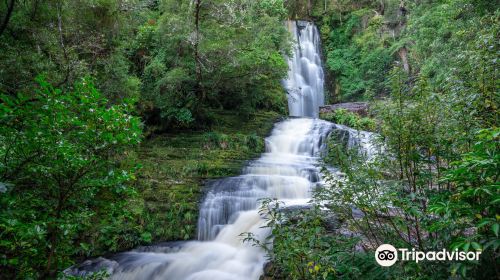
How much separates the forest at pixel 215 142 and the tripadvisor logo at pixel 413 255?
0.06m

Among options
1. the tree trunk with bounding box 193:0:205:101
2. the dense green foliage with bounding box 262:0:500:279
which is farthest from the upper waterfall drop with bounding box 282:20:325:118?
the dense green foliage with bounding box 262:0:500:279

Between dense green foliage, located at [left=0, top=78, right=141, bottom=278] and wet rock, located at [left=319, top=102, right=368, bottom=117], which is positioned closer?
dense green foliage, located at [left=0, top=78, right=141, bottom=278]

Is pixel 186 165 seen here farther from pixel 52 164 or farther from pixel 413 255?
pixel 413 255

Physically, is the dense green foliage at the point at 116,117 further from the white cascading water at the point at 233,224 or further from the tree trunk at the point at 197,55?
the white cascading water at the point at 233,224

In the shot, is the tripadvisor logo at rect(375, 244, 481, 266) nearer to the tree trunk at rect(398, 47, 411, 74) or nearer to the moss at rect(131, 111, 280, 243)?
the moss at rect(131, 111, 280, 243)

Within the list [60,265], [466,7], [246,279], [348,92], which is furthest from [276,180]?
[348,92]

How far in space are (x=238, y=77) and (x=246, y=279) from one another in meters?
8.94

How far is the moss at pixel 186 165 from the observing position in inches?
295

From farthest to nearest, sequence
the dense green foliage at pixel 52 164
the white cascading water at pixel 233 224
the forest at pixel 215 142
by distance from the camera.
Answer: the white cascading water at pixel 233 224, the forest at pixel 215 142, the dense green foliage at pixel 52 164

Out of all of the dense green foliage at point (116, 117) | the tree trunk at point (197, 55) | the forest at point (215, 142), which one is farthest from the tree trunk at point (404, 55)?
the tree trunk at point (197, 55)

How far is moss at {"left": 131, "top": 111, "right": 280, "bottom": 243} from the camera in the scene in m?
7.48

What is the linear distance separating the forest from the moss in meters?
0.06

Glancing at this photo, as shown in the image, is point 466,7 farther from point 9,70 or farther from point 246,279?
point 9,70

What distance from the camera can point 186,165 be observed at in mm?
9891
